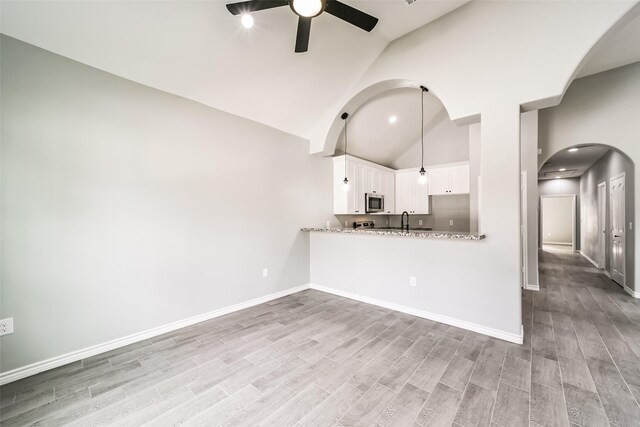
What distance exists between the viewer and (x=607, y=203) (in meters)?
5.40

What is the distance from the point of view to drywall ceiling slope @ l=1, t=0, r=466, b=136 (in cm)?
205

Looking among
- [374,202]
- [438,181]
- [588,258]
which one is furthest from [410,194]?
[588,258]

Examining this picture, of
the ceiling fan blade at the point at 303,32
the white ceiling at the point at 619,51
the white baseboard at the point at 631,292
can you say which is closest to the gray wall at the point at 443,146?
the white ceiling at the point at 619,51

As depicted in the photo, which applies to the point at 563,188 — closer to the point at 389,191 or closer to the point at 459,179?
the point at 459,179

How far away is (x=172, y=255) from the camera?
9.37ft

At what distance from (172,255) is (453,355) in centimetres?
310

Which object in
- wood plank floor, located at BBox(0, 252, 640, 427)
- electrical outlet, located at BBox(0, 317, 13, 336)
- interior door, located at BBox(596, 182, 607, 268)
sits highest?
interior door, located at BBox(596, 182, 607, 268)

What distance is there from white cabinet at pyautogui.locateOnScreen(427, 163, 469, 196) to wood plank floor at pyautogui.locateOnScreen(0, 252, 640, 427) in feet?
10.5

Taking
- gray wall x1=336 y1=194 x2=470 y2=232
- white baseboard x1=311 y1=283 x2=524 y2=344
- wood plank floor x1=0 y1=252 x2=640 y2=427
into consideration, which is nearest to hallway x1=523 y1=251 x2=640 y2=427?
wood plank floor x1=0 y1=252 x2=640 y2=427

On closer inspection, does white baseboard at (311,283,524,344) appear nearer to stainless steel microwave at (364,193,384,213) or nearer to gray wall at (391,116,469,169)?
stainless steel microwave at (364,193,384,213)

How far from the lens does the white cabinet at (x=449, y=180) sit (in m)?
5.66

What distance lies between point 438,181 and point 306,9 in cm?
512

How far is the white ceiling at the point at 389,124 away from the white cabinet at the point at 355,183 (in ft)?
1.13

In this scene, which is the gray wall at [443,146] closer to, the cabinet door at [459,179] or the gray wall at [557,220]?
the cabinet door at [459,179]
